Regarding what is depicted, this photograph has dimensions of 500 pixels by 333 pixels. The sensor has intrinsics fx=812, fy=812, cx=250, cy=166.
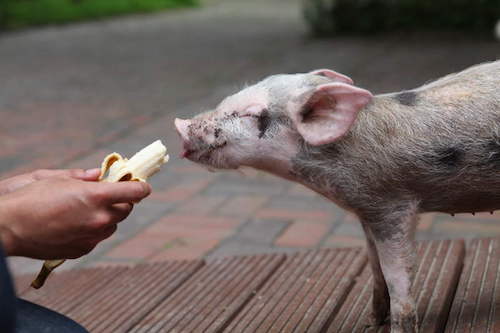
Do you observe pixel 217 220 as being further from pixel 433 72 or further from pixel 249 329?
pixel 433 72

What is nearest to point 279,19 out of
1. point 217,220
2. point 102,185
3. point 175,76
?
point 175,76

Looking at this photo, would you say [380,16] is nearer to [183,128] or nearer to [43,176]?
[183,128]

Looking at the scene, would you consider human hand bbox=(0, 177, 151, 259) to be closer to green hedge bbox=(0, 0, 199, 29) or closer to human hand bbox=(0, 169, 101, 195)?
human hand bbox=(0, 169, 101, 195)

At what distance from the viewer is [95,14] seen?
1706 cm

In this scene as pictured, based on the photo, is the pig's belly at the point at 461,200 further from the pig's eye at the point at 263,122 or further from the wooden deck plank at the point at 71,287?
the wooden deck plank at the point at 71,287

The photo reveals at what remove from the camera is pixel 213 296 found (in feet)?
10.4

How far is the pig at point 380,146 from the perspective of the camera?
2.32 m

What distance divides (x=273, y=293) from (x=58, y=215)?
142 cm

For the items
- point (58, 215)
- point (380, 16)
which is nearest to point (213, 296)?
point (58, 215)

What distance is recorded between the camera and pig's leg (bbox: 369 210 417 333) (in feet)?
7.83

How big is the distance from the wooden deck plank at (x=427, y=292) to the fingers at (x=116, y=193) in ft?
3.42

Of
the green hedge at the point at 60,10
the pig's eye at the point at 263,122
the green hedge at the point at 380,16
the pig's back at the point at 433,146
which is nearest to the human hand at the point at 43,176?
the pig's eye at the point at 263,122

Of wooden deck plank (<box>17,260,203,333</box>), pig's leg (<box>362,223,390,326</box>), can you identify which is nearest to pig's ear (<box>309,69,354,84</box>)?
pig's leg (<box>362,223,390,326</box>)

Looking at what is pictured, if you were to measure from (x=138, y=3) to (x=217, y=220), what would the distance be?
573 inches
